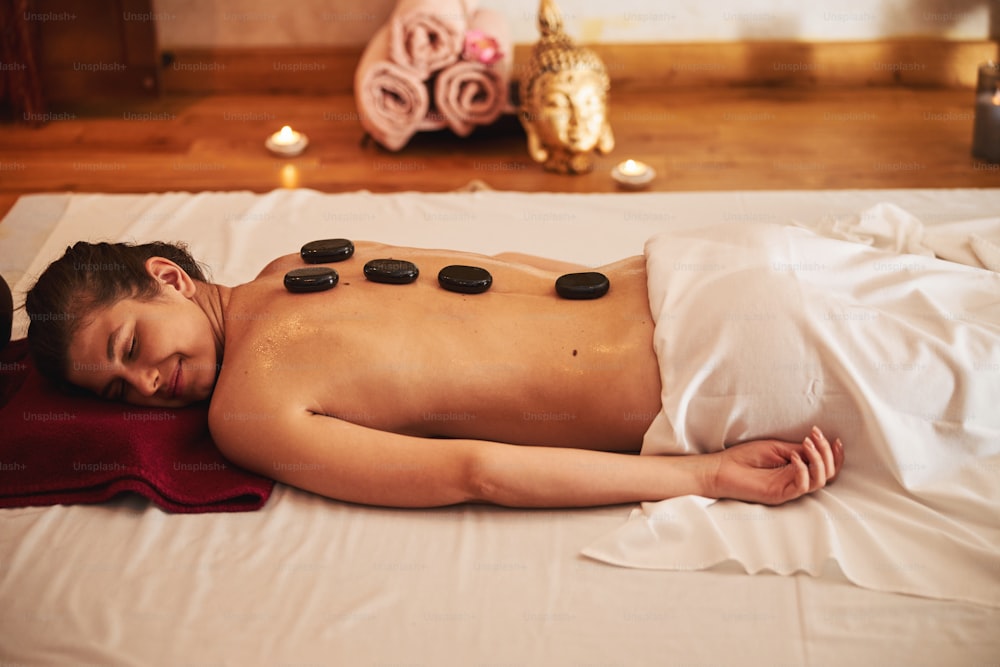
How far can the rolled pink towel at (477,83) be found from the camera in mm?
3002

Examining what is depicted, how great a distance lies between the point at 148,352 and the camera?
4.99ft

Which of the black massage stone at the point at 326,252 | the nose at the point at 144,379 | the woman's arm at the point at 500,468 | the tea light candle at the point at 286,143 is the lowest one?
the tea light candle at the point at 286,143

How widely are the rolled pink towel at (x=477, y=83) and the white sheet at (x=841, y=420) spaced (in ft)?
5.52

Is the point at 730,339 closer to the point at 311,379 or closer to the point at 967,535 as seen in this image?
the point at 967,535

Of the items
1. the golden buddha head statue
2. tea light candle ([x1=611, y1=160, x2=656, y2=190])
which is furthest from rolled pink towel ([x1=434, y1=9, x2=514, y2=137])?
tea light candle ([x1=611, y1=160, x2=656, y2=190])

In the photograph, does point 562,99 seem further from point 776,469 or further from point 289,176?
point 776,469

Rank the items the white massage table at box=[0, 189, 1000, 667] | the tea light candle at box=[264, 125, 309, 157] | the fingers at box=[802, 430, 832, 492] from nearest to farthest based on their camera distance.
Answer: the white massage table at box=[0, 189, 1000, 667], the fingers at box=[802, 430, 832, 492], the tea light candle at box=[264, 125, 309, 157]

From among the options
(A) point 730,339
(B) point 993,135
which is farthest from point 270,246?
(B) point 993,135

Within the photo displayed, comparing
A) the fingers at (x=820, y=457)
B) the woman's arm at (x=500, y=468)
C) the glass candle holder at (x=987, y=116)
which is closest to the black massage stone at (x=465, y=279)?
the woman's arm at (x=500, y=468)

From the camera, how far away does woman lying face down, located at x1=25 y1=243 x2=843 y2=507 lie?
145cm

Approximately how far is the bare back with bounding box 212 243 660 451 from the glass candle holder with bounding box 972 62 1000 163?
1.84 meters

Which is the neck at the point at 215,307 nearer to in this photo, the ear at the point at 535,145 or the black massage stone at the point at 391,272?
the black massage stone at the point at 391,272

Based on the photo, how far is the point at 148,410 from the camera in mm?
1582

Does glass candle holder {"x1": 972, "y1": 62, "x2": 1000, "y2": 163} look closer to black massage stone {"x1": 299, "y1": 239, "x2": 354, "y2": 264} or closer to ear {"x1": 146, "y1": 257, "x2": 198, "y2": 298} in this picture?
black massage stone {"x1": 299, "y1": 239, "x2": 354, "y2": 264}
